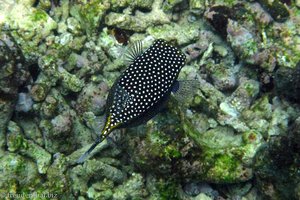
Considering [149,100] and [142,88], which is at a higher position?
[142,88]

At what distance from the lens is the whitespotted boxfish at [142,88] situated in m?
4.26

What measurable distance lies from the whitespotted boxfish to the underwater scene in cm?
1

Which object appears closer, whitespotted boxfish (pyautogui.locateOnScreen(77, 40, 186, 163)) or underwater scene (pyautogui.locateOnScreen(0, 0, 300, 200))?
whitespotted boxfish (pyautogui.locateOnScreen(77, 40, 186, 163))

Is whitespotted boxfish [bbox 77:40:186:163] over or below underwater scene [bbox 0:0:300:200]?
over

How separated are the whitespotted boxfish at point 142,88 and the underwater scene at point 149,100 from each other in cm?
1

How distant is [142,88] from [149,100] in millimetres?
181

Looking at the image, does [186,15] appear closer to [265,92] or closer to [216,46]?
[216,46]

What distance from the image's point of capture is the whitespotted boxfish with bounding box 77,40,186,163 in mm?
4258

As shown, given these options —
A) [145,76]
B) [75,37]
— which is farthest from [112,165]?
[75,37]

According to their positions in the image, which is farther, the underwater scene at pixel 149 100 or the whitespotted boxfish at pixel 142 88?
the underwater scene at pixel 149 100

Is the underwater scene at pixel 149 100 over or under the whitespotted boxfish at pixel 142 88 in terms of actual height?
under

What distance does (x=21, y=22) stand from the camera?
625cm

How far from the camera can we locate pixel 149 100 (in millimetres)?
4359

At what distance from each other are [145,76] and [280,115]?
2.72 metres
